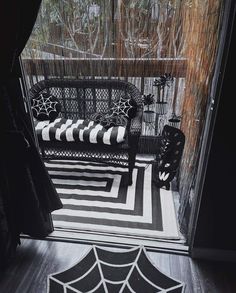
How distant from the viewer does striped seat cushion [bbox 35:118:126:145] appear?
7.60ft

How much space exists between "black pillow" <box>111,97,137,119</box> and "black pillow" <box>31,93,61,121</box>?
673 mm

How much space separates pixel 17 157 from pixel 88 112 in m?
1.55

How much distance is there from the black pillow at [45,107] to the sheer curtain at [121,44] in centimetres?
38

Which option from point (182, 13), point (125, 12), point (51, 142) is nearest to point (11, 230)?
point (51, 142)

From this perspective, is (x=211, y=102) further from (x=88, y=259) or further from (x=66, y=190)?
(x=66, y=190)

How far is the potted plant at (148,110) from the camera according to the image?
2664 millimetres

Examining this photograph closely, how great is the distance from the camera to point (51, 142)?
245cm

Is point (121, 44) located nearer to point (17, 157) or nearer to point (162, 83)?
point (162, 83)

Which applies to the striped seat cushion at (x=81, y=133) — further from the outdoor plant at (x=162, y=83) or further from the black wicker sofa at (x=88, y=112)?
the outdoor plant at (x=162, y=83)

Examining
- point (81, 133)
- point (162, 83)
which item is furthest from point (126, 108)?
point (81, 133)

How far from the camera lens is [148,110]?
2814 millimetres

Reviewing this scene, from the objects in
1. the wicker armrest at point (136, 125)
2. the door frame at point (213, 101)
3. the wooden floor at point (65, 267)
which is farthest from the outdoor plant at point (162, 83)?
the wooden floor at point (65, 267)

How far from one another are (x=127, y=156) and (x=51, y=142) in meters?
0.80

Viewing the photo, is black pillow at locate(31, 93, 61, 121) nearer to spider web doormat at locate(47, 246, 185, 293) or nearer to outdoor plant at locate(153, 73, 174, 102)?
outdoor plant at locate(153, 73, 174, 102)
